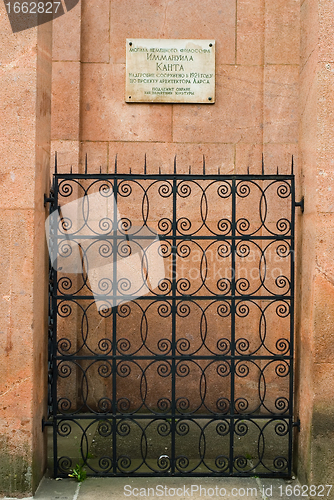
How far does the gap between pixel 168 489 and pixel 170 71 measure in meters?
3.99

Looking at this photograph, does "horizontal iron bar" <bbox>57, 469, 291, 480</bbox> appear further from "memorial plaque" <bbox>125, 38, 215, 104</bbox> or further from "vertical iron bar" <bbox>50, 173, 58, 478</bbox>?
"memorial plaque" <bbox>125, 38, 215, 104</bbox>

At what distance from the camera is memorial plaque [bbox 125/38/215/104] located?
515cm

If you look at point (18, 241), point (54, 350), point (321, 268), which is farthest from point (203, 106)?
point (54, 350)

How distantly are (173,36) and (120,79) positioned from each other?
0.73 meters

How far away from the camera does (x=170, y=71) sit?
5156 millimetres

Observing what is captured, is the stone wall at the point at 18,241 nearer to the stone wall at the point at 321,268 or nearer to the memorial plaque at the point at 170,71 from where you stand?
the memorial plaque at the point at 170,71

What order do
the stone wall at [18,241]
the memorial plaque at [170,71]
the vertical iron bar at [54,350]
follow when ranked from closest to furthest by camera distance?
1. the stone wall at [18,241]
2. the vertical iron bar at [54,350]
3. the memorial plaque at [170,71]

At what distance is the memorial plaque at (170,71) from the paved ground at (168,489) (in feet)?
12.0

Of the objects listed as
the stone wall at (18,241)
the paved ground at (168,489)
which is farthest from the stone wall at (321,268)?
the stone wall at (18,241)

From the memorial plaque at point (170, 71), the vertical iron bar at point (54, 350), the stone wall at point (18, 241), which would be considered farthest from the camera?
the memorial plaque at point (170, 71)

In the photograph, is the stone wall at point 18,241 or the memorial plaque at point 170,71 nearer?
the stone wall at point 18,241

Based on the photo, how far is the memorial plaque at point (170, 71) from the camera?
5.15m

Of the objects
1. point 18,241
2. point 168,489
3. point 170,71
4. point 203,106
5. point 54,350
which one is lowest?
point 168,489

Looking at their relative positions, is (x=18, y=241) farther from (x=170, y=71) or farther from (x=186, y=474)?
(x=170, y=71)
